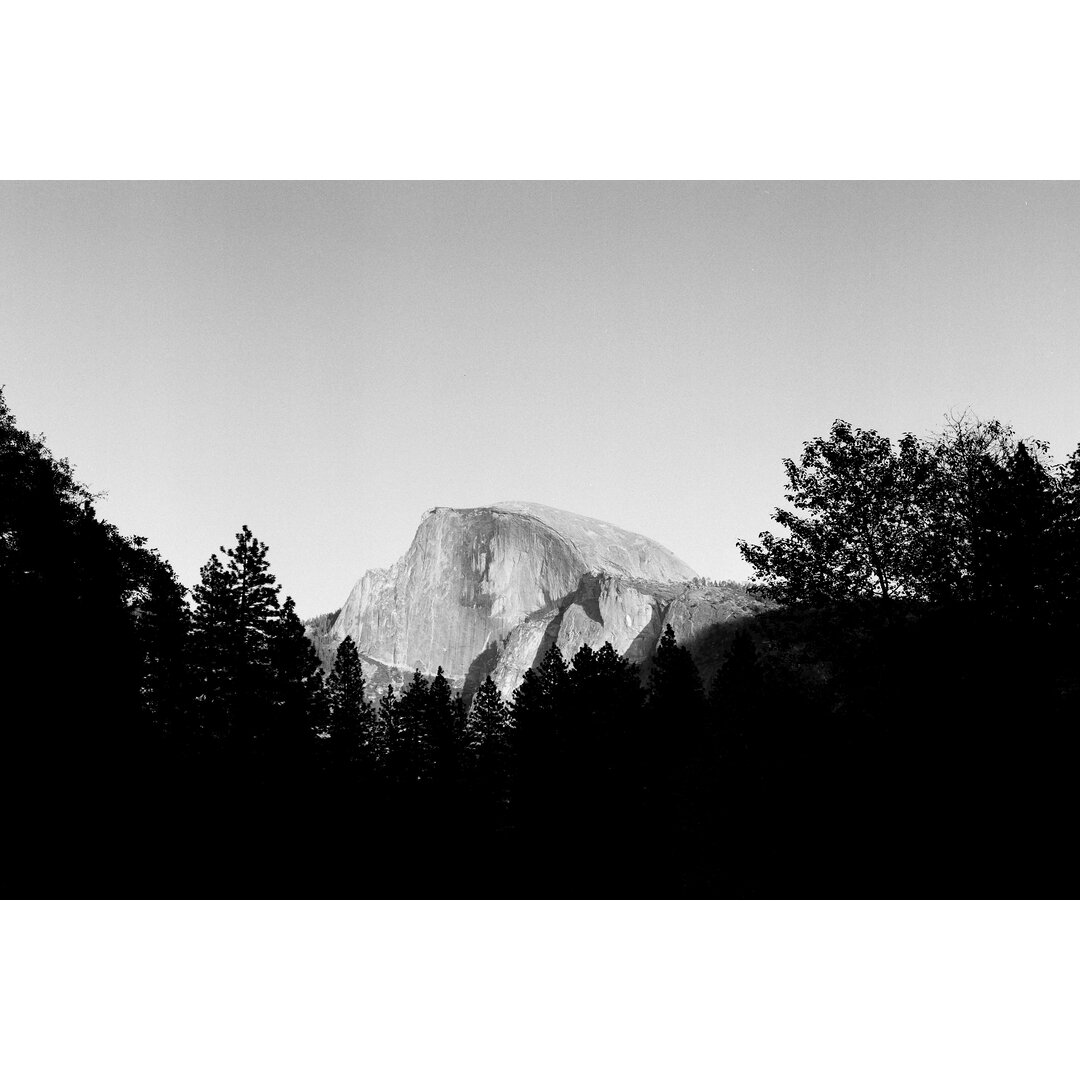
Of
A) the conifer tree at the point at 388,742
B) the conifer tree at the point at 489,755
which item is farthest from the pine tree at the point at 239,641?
the conifer tree at the point at 489,755

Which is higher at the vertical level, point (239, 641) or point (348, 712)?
point (239, 641)

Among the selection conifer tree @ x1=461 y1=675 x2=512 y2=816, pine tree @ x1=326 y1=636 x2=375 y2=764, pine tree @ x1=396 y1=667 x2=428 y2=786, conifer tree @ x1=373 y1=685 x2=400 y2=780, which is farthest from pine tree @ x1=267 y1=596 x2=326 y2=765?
conifer tree @ x1=461 y1=675 x2=512 y2=816

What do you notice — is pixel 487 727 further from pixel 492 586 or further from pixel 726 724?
pixel 492 586

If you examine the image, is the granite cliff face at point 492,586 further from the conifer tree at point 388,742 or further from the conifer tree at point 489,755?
the conifer tree at point 388,742

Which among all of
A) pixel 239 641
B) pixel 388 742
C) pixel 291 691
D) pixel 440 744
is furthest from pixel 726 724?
pixel 239 641

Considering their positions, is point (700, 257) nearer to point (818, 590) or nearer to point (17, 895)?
point (818, 590)
